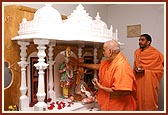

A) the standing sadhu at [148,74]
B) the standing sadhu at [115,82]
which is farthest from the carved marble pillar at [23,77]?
the standing sadhu at [148,74]

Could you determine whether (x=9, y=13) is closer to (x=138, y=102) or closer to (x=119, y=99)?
(x=119, y=99)

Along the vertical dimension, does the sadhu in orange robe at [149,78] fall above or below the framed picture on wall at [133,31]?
below

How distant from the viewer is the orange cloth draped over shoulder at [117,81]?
1.52 meters

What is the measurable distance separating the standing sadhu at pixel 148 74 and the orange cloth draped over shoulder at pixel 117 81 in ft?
1.87

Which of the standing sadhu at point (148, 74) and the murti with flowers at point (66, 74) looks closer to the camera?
the murti with flowers at point (66, 74)

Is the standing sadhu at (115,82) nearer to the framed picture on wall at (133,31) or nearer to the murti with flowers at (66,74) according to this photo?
the murti with flowers at (66,74)

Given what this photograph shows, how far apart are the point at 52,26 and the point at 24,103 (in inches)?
26.2

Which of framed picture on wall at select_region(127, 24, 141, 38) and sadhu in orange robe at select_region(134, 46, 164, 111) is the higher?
framed picture on wall at select_region(127, 24, 141, 38)

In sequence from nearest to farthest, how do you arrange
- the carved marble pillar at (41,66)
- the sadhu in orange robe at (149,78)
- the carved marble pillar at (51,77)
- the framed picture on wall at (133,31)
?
the carved marble pillar at (41,66) < the carved marble pillar at (51,77) < the sadhu in orange robe at (149,78) < the framed picture on wall at (133,31)

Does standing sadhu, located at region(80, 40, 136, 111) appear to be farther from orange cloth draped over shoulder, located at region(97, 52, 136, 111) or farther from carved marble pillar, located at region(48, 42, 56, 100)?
carved marble pillar, located at region(48, 42, 56, 100)

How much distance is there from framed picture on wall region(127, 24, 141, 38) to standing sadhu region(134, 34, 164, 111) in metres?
0.61

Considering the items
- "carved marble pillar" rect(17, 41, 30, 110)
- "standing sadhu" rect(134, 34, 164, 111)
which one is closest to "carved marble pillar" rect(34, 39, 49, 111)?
"carved marble pillar" rect(17, 41, 30, 110)

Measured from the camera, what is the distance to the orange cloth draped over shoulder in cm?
152

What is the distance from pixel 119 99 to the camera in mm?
1636
